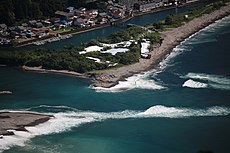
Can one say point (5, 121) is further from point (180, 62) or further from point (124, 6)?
point (124, 6)

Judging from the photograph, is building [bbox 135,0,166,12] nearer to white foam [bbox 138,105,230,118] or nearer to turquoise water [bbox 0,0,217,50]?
turquoise water [bbox 0,0,217,50]

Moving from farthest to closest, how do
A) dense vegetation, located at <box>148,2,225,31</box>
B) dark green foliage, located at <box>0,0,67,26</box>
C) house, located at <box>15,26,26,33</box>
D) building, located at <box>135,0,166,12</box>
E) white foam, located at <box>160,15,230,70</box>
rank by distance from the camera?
building, located at <box>135,0,166,12</box>, dark green foliage, located at <box>0,0,67,26</box>, dense vegetation, located at <box>148,2,225,31</box>, house, located at <box>15,26,26,33</box>, white foam, located at <box>160,15,230,70</box>

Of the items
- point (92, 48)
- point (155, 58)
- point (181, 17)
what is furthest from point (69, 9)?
point (155, 58)

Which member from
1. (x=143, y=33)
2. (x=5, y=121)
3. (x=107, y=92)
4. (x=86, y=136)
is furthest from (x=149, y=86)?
(x=143, y=33)

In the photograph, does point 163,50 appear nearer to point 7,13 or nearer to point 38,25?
point 38,25

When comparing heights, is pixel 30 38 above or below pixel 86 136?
above

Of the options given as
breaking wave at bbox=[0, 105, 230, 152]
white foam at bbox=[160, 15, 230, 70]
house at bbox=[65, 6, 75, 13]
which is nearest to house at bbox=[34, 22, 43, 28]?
house at bbox=[65, 6, 75, 13]

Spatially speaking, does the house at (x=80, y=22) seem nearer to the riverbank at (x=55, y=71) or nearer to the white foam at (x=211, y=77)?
the riverbank at (x=55, y=71)

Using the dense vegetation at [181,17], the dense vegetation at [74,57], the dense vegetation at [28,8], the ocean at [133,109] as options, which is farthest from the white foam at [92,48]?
the dense vegetation at [28,8]
